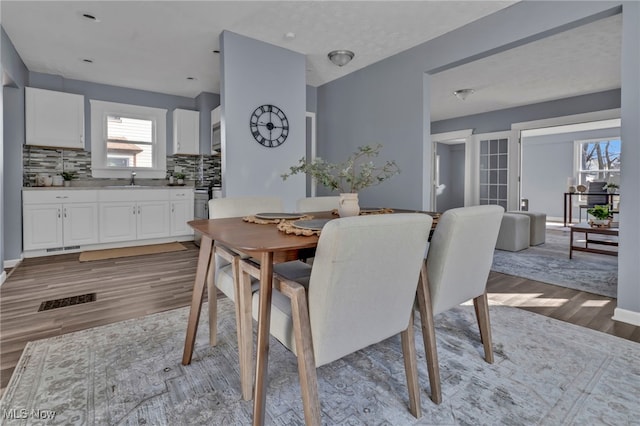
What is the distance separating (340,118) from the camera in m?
4.80

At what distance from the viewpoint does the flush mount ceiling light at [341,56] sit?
385cm

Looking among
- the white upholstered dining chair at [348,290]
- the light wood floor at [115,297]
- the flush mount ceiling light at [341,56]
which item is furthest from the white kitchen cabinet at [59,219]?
the white upholstered dining chair at [348,290]

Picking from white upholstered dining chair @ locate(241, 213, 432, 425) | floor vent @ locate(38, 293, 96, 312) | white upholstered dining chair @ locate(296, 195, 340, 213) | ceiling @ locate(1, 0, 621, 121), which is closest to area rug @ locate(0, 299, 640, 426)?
white upholstered dining chair @ locate(241, 213, 432, 425)

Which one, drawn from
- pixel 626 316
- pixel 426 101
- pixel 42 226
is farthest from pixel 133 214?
pixel 626 316

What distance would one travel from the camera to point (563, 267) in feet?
12.2

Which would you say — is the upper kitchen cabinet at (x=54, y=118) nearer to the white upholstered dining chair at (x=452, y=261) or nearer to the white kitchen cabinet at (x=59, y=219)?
the white kitchen cabinet at (x=59, y=219)

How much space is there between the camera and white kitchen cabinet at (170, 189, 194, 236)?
5148mm

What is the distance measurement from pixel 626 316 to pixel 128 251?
17.3ft

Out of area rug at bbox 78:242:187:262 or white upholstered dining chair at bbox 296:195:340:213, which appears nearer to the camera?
white upholstered dining chair at bbox 296:195:340:213

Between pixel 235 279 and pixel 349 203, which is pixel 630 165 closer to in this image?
pixel 349 203

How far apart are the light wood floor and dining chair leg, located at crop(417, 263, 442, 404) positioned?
4.93 feet

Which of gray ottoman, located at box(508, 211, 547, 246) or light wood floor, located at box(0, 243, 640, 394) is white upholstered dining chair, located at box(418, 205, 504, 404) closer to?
light wood floor, located at box(0, 243, 640, 394)

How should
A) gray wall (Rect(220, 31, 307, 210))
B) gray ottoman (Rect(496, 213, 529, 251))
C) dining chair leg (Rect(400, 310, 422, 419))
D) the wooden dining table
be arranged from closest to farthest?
the wooden dining table → dining chair leg (Rect(400, 310, 422, 419)) → gray wall (Rect(220, 31, 307, 210)) → gray ottoman (Rect(496, 213, 529, 251))

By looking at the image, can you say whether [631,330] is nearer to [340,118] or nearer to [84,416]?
[84,416]
